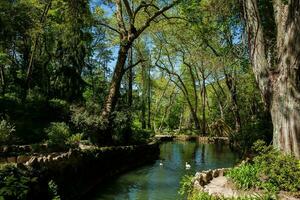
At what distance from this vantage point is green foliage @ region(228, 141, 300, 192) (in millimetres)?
11221

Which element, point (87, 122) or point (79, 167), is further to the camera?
point (87, 122)

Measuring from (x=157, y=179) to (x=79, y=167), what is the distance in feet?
19.1

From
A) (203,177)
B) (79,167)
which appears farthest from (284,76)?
(79,167)

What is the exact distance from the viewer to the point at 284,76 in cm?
1350

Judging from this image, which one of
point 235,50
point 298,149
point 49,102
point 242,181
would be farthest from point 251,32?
point 49,102

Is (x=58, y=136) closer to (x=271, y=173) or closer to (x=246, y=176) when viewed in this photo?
(x=246, y=176)

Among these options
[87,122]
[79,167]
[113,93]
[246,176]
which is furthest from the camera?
[113,93]

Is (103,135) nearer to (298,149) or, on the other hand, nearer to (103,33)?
(298,149)

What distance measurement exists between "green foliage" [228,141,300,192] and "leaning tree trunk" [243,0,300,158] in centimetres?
104

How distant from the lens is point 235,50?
2647 centimetres

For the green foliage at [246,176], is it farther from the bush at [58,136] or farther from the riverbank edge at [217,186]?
the bush at [58,136]

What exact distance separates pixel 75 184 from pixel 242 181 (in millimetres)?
6436

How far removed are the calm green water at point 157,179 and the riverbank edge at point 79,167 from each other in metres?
0.57

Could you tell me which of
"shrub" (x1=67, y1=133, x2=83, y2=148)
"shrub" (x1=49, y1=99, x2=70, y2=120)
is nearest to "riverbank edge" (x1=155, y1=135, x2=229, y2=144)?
"shrub" (x1=49, y1=99, x2=70, y2=120)
